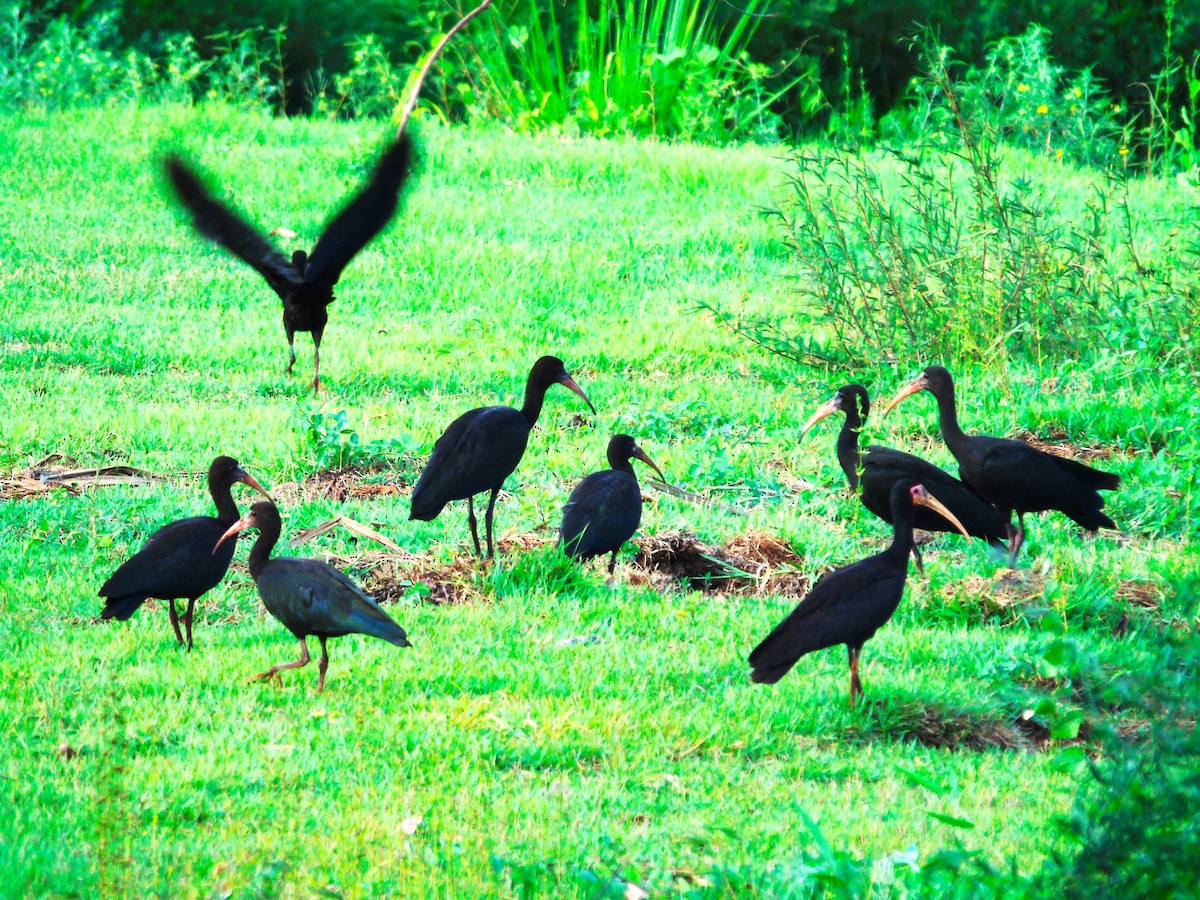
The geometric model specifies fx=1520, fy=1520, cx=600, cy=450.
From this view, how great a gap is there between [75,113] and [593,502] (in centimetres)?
1251

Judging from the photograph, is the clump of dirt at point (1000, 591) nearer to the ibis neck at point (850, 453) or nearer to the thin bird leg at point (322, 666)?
the ibis neck at point (850, 453)

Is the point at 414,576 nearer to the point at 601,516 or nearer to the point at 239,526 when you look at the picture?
the point at 601,516

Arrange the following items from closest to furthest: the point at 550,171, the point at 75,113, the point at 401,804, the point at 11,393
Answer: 1. the point at 401,804
2. the point at 11,393
3. the point at 550,171
4. the point at 75,113

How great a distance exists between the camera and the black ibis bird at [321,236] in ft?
26.7

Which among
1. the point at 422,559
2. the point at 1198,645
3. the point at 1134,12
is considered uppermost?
the point at 1134,12

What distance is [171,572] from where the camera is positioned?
243 inches

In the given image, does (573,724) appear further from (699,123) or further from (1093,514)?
(699,123)

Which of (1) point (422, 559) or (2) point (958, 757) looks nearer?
(2) point (958, 757)

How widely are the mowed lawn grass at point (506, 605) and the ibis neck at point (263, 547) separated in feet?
1.28

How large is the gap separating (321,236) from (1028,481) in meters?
4.17

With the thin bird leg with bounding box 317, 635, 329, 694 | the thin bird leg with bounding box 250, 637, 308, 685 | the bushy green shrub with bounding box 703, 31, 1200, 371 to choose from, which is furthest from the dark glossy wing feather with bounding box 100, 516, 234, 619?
the bushy green shrub with bounding box 703, 31, 1200, 371

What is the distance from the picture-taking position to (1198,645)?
11.3ft

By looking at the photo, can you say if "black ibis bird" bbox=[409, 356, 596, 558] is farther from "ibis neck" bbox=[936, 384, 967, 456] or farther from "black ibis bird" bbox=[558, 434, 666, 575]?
"ibis neck" bbox=[936, 384, 967, 456]

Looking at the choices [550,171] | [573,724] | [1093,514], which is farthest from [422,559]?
[550,171]
